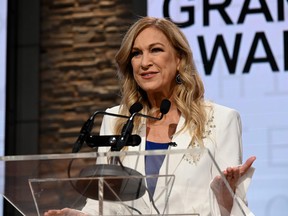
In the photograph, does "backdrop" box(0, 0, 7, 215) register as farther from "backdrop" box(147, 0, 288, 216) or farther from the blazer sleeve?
the blazer sleeve

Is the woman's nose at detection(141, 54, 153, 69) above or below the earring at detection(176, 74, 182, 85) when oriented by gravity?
above

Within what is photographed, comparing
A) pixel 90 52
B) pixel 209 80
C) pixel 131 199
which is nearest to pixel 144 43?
pixel 131 199

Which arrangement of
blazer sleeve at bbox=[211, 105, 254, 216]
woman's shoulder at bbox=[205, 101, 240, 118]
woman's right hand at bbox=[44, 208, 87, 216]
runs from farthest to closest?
woman's shoulder at bbox=[205, 101, 240, 118]
blazer sleeve at bbox=[211, 105, 254, 216]
woman's right hand at bbox=[44, 208, 87, 216]

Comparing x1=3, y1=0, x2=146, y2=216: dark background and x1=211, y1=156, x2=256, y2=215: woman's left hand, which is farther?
x1=3, y1=0, x2=146, y2=216: dark background

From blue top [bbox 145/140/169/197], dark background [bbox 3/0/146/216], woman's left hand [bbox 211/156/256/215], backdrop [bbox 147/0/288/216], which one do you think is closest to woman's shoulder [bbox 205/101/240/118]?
woman's left hand [bbox 211/156/256/215]

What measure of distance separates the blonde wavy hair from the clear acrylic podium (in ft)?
2.86

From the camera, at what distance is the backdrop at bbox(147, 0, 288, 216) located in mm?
4363

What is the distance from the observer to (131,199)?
82.6 inches

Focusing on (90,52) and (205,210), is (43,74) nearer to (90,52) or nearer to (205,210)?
(90,52)

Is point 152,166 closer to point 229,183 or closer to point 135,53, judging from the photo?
point 229,183

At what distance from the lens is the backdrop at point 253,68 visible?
4363mm

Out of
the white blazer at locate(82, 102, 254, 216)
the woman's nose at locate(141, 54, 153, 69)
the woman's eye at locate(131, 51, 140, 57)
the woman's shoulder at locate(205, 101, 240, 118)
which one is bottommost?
the white blazer at locate(82, 102, 254, 216)

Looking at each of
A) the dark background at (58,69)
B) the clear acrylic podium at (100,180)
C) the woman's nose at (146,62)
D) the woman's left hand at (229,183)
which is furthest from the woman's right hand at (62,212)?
the dark background at (58,69)

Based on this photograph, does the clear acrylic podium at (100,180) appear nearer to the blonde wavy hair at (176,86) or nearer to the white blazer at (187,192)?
the white blazer at (187,192)
